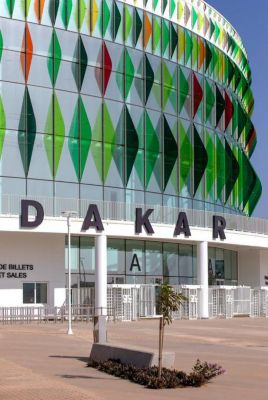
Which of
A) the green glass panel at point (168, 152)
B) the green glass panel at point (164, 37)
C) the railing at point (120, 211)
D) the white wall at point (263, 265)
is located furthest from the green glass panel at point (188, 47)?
the white wall at point (263, 265)

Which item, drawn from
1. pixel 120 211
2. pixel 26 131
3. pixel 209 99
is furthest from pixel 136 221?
pixel 209 99

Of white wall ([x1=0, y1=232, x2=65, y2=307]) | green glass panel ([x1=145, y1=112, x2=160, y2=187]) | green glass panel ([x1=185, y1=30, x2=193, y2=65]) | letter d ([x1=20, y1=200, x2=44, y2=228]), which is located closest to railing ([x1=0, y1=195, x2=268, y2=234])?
letter d ([x1=20, y1=200, x2=44, y2=228])

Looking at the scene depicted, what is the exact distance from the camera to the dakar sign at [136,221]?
47.7m

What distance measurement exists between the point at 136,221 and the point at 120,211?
2823 millimetres

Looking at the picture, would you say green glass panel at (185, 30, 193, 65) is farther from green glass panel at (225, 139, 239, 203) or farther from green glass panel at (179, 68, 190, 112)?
green glass panel at (225, 139, 239, 203)

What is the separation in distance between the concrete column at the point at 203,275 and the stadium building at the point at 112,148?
0.31ft

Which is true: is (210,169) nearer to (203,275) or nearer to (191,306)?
(203,275)

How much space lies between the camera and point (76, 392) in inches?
654

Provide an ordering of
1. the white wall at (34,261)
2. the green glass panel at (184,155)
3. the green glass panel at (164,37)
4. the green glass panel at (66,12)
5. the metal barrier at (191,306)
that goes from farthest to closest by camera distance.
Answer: the green glass panel at (184,155)
the green glass panel at (164,37)
the metal barrier at (191,306)
the green glass panel at (66,12)
the white wall at (34,261)

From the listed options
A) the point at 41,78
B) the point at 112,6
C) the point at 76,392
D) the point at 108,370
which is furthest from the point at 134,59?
the point at 76,392

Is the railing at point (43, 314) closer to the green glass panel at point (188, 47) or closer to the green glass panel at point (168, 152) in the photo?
the green glass panel at point (168, 152)

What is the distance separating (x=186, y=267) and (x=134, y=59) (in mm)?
15287

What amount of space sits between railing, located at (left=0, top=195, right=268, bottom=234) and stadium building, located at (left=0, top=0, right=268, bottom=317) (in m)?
0.09

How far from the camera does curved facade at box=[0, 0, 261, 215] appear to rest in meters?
52.2
